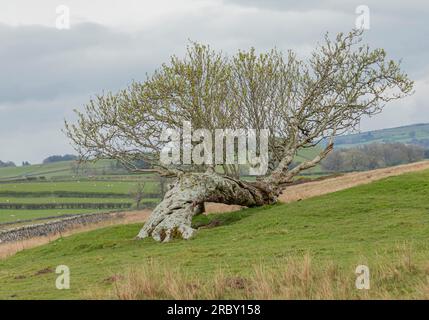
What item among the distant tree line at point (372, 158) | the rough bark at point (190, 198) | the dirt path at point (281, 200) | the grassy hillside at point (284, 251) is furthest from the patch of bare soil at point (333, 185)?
the distant tree line at point (372, 158)

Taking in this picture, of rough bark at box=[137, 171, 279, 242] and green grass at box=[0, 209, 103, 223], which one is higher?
rough bark at box=[137, 171, 279, 242]

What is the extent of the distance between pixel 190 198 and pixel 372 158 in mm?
148253

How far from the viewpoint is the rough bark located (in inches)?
1241

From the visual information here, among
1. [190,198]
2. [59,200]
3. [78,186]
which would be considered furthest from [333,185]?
[78,186]

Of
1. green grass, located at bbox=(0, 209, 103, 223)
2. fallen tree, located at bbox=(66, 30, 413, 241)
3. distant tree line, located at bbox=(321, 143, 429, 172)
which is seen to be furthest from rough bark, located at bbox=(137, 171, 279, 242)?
distant tree line, located at bbox=(321, 143, 429, 172)

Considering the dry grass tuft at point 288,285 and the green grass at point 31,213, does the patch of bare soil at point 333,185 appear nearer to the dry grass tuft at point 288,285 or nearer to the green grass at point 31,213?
the dry grass tuft at point 288,285

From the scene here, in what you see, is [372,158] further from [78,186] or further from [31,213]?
[31,213]

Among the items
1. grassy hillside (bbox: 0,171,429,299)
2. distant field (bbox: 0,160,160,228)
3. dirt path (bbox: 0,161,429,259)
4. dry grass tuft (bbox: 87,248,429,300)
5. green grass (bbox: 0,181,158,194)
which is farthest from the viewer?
green grass (bbox: 0,181,158,194)

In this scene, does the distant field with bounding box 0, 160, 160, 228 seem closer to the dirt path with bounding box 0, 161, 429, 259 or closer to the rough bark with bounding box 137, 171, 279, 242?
the dirt path with bounding box 0, 161, 429, 259

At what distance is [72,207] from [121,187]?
22.9 meters

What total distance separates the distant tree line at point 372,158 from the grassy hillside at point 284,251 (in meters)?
137

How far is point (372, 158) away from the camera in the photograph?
174 meters

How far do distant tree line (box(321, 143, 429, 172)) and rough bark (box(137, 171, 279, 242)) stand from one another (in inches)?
5467

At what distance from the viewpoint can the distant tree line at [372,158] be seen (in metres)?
176
